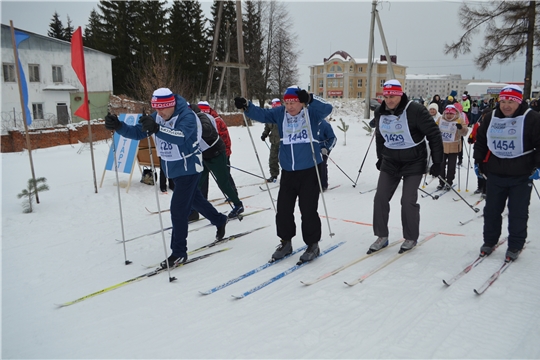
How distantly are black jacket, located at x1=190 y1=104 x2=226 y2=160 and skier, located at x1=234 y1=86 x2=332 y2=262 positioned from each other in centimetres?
128

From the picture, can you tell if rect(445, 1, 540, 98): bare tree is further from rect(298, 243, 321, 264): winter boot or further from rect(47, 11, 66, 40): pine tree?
rect(47, 11, 66, 40): pine tree

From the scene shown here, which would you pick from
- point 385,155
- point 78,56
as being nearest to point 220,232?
point 385,155

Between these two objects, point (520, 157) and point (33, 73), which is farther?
point (33, 73)

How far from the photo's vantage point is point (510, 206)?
13.9 ft

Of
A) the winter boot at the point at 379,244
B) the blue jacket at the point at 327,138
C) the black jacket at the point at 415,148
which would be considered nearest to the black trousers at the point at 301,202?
the winter boot at the point at 379,244

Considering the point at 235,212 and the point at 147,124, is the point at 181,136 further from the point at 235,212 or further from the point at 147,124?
the point at 235,212

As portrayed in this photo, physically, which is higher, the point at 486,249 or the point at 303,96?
the point at 303,96

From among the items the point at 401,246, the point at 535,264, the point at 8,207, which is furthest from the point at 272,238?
the point at 8,207

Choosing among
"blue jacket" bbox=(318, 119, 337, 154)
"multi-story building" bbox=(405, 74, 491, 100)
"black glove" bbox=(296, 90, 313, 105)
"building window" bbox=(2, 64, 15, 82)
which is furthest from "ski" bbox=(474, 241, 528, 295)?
"multi-story building" bbox=(405, 74, 491, 100)

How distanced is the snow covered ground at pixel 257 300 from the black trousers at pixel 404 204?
11.1 inches

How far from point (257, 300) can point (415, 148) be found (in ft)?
7.88

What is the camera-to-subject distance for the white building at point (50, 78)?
25.0 metres

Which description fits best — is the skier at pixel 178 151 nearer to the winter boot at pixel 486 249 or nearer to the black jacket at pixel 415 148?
the black jacket at pixel 415 148

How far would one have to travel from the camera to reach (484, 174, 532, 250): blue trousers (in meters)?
4.13
